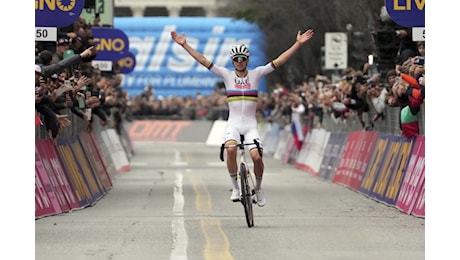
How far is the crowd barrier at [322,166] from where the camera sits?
808 inches

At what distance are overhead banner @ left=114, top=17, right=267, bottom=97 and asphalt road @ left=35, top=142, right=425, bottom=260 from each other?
60.7m

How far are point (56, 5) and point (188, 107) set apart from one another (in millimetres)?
55458

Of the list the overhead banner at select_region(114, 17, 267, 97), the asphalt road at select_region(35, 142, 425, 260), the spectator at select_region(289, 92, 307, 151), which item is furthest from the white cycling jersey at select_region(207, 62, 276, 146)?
the overhead banner at select_region(114, 17, 267, 97)

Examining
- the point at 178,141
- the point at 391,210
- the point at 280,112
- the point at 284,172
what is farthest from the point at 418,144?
the point at 178,141

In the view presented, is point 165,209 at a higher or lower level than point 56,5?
lower

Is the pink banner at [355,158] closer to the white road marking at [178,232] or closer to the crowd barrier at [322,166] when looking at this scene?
the crowd barrier at [322,166]

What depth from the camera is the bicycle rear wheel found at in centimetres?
1792

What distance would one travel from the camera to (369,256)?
14.3m

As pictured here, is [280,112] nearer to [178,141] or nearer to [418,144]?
[178,141]

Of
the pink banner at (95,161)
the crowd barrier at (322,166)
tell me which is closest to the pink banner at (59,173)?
the crowd barrier at (322,166)

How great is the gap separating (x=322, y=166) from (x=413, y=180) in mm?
12994

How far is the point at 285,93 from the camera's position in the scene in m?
50.1

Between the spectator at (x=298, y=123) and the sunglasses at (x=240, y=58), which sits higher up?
the sunglasses at (x=240, y=58)

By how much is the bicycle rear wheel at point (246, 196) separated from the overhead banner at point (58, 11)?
4409 millimetres
